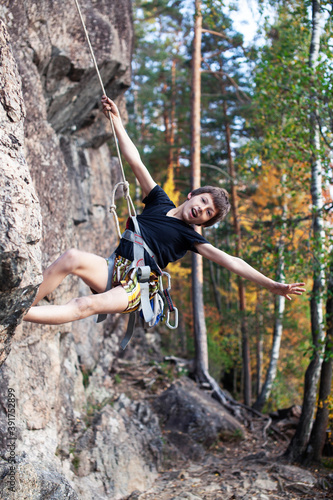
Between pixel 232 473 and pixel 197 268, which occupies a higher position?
pixel 197 268

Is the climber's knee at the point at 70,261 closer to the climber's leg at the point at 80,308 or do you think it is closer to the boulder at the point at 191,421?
the climber's leg at the point at 80,308

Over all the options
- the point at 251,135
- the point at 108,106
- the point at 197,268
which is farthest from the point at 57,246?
the point at 251,135

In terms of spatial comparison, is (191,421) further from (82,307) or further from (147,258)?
(82,307)

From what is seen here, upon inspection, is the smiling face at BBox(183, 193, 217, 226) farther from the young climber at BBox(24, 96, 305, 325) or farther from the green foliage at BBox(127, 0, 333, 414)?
the green foliage at BBox(127, 0, 333, 414)

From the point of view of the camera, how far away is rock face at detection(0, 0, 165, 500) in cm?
263

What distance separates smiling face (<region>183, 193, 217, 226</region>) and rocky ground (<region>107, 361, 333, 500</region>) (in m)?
3.56

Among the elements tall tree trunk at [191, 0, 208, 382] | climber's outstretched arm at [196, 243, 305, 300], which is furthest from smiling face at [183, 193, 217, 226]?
tall tree trunk at [191, 0, 208, 382]

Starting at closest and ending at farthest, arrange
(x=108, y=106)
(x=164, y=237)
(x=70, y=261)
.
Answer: (x=70, y=261)
(x=164, y=237)
(x=108, y=106)

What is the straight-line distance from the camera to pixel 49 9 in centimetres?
596

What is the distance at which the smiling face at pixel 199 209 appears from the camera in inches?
148

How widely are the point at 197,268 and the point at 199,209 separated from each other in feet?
24.6

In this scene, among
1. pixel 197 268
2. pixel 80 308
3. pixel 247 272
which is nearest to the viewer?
pixel 80 308

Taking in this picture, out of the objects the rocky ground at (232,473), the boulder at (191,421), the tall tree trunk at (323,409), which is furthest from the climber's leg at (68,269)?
the boulder at (191,421)

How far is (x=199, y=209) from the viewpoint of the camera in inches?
148
